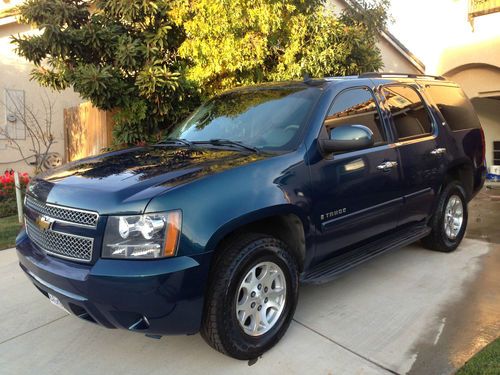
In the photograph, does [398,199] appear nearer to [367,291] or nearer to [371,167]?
[371,167]

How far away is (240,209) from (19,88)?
27.8 ft

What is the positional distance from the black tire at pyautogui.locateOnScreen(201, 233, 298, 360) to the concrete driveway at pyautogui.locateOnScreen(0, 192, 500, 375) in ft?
0.47

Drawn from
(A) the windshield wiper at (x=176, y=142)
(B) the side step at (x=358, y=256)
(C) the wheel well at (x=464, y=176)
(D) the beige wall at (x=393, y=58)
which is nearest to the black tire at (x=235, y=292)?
(B) the side step at (x=358, y=256)

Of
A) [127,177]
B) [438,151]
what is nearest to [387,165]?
[438,151]

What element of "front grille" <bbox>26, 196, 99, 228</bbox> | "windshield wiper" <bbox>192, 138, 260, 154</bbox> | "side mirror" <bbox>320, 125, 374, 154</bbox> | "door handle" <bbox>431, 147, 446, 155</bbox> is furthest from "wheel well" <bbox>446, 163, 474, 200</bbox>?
"front grille" <bbox>26, 196, 99, 228</bbox>

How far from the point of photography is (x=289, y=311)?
3434mm

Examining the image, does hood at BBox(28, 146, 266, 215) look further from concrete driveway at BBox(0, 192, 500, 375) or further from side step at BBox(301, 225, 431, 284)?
concrete driveway at BBox(0, 192, 500, 375)

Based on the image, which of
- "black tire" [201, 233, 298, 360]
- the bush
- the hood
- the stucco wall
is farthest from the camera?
the stucco wall

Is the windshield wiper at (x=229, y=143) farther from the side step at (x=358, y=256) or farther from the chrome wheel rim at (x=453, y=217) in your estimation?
the chrome wheel rim at (x=453, y=217)

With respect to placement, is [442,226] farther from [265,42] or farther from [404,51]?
[404,51]

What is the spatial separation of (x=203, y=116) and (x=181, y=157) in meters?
1.21

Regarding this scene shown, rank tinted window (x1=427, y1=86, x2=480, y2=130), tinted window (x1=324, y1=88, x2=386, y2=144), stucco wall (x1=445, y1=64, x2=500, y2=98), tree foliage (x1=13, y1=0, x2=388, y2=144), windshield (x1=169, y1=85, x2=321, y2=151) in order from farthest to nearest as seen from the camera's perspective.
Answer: stucco wall (x1=445, y1=64, x2=500, y2=98) < tree foliage (x1=13, y1=0, x2=388, y2=144) < tinted window (x1=427, y1=86, x2=480, y2=130) < tinted window (x1=324, y1=88, x2=386, y2=144) < windshield (x1=169, y1=85, x2=321, y2=151)

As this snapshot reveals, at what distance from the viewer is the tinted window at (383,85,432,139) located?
456 centimetres

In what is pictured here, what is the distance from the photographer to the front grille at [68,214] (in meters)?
2.77
